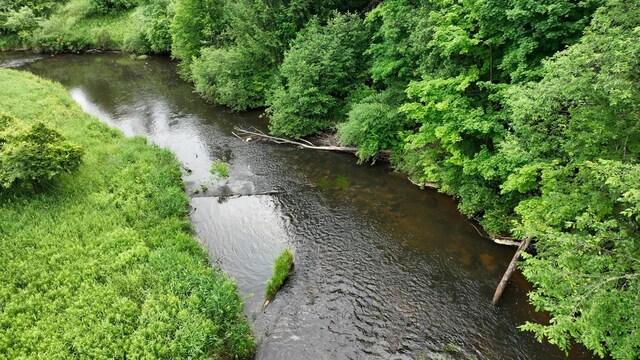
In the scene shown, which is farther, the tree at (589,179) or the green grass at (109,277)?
the green grass at (109,277)

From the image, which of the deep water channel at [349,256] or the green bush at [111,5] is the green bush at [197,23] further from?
the green bush at [111,5]

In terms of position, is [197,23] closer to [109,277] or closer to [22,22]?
[109,277]

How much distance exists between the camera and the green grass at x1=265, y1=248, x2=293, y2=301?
1364cm

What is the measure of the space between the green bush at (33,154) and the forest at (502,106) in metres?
12.6

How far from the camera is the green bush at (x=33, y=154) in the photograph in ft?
46.6

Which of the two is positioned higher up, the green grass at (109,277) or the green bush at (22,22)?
the green grass at (109,277)

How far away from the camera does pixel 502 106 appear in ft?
49.6

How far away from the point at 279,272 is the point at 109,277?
5796 mm

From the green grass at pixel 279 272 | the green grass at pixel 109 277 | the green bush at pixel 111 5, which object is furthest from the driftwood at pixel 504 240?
the green bush at pixel 111 5

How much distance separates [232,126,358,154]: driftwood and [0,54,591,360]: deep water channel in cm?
47

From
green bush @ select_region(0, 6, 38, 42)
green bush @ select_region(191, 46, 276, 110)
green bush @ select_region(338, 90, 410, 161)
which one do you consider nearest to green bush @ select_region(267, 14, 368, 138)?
green bush @ select_region(338, 90, 410, 161)

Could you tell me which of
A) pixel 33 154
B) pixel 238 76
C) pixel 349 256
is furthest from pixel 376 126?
pixel 33 154

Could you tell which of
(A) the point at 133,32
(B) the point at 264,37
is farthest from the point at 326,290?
(A) the point at 133,32

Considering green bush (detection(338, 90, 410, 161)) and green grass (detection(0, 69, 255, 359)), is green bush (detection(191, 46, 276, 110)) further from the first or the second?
green grass (detection(0, 69, 255, 359))
